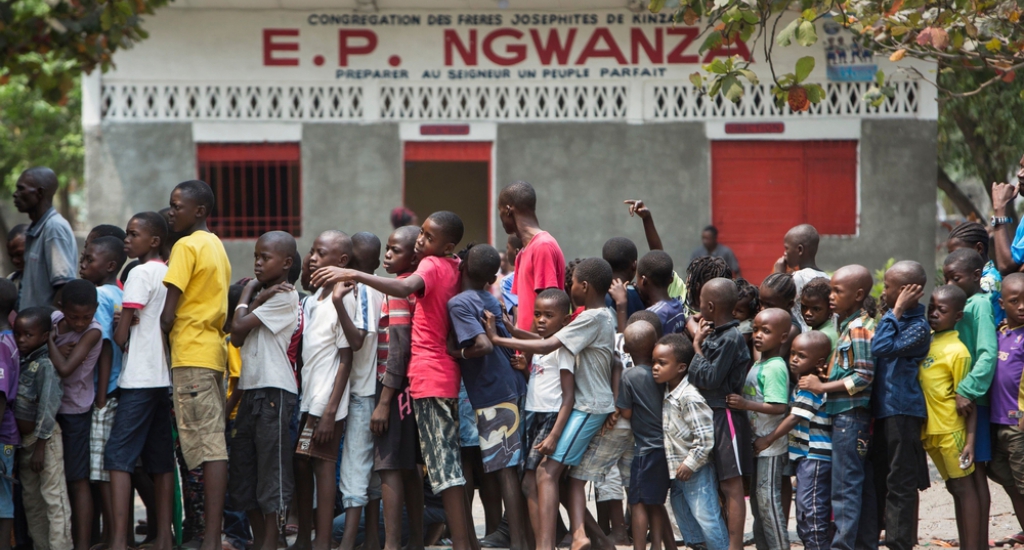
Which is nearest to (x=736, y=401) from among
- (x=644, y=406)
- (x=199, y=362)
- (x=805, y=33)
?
(x=644, y=406)

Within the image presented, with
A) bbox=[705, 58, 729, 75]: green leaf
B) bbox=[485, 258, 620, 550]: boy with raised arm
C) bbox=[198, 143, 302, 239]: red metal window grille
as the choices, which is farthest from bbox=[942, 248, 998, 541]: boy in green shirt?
bbox=[198, 143, 302, 239]: red metal window grille

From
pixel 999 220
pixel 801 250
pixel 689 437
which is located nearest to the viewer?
pixel 689 437

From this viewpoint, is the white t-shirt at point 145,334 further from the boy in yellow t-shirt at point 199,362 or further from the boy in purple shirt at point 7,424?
the boy in purple shirt at point 7,424

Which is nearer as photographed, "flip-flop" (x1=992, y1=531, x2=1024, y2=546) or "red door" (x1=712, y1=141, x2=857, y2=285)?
"flip-flop" (x1=992, y1=531, x2=1024, y2=546)

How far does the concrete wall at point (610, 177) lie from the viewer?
37.0ft

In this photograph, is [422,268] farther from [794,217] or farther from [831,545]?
[794,217]

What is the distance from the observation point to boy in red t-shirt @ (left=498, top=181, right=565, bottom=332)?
5.26 m

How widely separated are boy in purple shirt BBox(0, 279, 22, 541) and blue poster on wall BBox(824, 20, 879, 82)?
8.71 meters

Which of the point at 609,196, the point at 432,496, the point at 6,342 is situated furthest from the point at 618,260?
the point at 609,196

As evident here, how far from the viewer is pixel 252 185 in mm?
11375

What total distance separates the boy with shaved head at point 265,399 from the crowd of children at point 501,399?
0.01 meters

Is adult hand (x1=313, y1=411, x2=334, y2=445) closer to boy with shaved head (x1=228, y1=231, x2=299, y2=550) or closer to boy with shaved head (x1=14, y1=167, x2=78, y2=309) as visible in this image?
boy with shaved head (x1=228, y1=231, x2=299, y2=550)

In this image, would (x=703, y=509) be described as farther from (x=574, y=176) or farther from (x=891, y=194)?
(x=891, y=194)

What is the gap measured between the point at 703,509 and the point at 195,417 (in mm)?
2583
